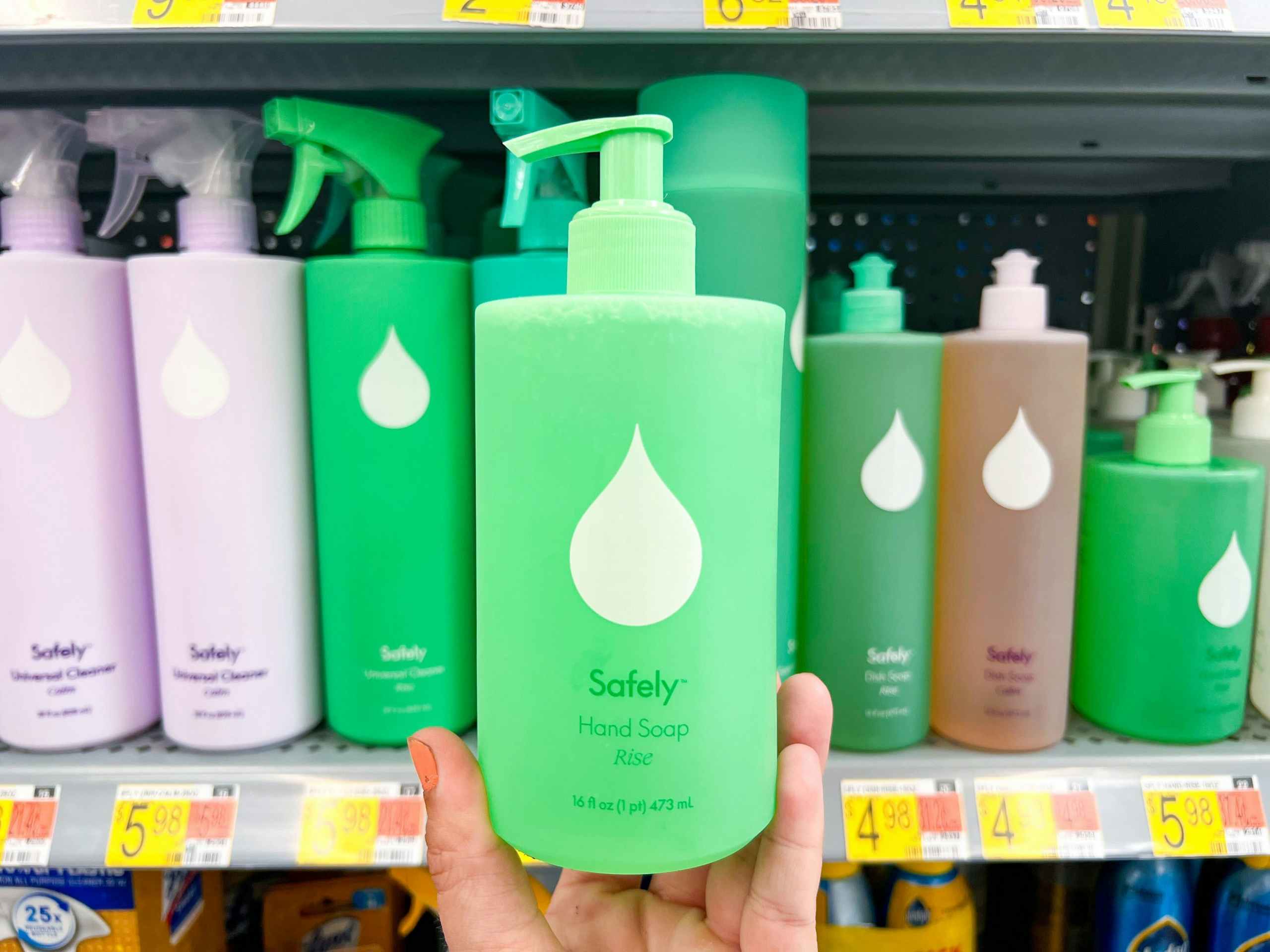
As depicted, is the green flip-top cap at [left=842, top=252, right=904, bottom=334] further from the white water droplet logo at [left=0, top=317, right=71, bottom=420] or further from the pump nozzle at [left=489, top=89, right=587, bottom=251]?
A: the white water droplet logo at [left=0, top=317, right=71, bottom=420]

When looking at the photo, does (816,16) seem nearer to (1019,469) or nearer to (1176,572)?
(1019,469)

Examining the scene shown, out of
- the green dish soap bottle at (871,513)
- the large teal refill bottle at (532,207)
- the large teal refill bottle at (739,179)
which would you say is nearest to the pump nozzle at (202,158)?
the large teal refill bottle at (532,207)

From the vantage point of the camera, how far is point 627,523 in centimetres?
34

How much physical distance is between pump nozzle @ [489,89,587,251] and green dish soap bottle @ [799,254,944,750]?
17 cm

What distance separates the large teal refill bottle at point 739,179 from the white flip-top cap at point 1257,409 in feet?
1.07

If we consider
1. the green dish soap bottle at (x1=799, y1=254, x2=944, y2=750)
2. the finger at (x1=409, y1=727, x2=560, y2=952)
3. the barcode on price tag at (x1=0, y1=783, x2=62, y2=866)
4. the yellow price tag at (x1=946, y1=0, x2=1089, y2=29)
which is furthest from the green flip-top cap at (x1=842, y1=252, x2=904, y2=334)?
the barcode on price tag at (x1=0, y1=783, x2=62, y2=866)

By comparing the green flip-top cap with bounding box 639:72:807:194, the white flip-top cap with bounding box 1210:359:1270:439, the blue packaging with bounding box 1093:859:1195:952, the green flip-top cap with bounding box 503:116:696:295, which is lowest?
the blue packaging with bounding box 1093:859:1195:952

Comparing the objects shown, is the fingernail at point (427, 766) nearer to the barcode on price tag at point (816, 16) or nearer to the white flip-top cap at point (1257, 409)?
the barcode on price tag at point (816, 16)

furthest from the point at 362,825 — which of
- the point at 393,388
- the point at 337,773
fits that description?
the point at 393,388

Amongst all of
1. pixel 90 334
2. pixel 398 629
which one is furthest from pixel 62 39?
pixel 398 629

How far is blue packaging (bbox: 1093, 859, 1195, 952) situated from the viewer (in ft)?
2.06

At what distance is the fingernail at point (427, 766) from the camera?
15.6 inches

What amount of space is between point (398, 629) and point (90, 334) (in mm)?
260

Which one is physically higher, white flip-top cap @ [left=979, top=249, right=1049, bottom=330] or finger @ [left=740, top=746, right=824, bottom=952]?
white flip-top cap @ [left=979, top=249, right=1049, bottom=330]
